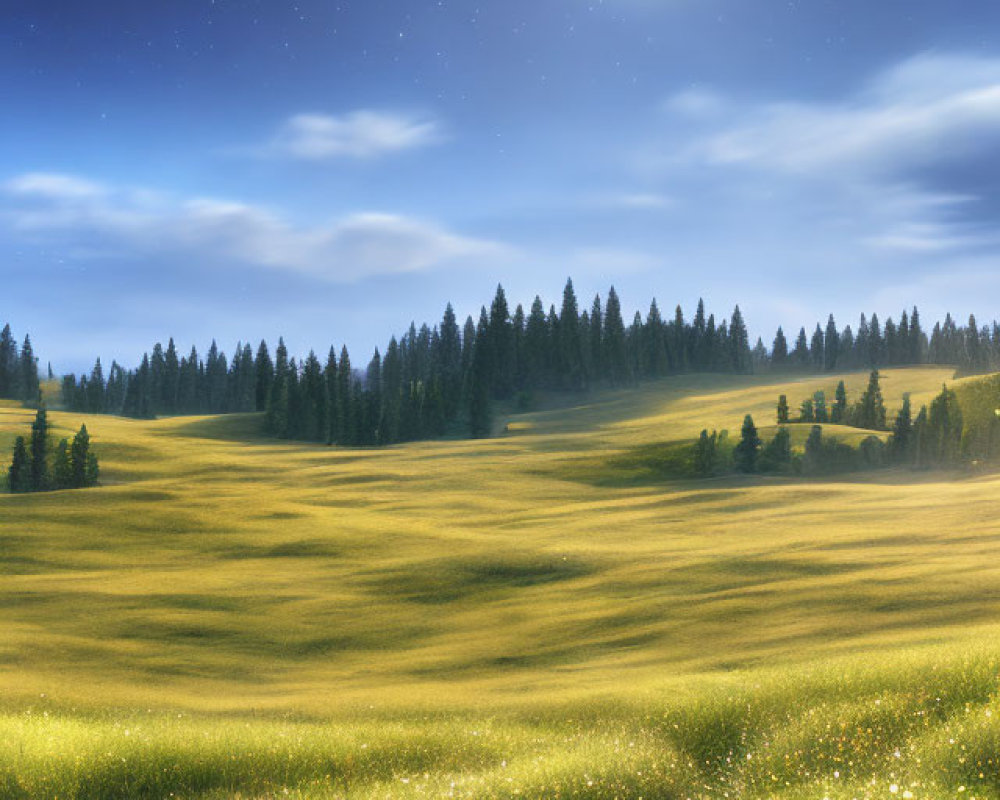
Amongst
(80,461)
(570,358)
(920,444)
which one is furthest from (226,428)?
(920,444)

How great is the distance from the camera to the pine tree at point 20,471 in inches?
2972

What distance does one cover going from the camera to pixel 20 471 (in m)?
76.0

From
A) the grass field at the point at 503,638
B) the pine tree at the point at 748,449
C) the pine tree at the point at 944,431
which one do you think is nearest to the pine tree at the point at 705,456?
the pine tree at the point at 748,449

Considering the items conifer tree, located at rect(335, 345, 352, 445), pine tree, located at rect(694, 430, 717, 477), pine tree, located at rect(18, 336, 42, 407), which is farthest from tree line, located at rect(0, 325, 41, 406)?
pine tree, located at rect(694, 430, 717, 477)

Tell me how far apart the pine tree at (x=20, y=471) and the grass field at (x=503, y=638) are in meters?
15.2

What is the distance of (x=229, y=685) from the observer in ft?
80.6

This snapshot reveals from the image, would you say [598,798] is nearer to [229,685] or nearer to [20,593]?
[229,685]

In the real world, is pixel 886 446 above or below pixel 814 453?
above

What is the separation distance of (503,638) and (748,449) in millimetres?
56945

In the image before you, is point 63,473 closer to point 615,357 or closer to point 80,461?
point 80,461

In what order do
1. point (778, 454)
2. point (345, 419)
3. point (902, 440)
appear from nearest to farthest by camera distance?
point (902, 440) → point (778, 454) → point (345, 419)

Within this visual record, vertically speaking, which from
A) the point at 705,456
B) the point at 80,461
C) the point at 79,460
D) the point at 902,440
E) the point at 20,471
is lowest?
the point at 705,456

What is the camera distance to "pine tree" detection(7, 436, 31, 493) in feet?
248

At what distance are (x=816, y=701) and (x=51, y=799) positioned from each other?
1120cm
